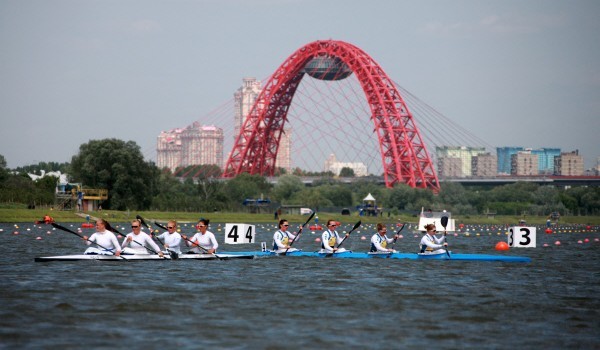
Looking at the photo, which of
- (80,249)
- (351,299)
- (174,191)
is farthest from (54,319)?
(174,191)

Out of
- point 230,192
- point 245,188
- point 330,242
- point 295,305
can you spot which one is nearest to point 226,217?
point 230,192

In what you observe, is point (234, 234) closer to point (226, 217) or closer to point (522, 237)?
point (522, 237)

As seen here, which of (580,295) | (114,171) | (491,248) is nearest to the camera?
(580,295)

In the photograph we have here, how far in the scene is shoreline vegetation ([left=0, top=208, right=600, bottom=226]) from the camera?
2936 inches

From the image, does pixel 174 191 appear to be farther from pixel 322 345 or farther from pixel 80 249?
pixel 322 345

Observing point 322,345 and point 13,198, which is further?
point 13,198

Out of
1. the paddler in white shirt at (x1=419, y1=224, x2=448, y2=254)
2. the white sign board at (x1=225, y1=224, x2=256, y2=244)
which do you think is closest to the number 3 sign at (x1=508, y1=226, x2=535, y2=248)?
the paddler in white shirt at (x1=419, y1=224, x2=448, y2=254)

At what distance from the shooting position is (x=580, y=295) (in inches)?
987

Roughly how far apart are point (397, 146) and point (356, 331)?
11525 cm

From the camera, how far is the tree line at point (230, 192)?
295 ft

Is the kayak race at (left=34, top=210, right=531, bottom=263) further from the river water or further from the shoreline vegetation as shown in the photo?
the shoreline vegetation

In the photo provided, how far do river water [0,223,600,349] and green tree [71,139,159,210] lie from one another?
54432 mm

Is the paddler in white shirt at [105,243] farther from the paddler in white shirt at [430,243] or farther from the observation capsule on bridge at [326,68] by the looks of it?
the observation capsule on bridge at [326,68]

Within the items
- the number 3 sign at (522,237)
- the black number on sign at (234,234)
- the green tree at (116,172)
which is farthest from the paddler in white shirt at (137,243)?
the green tree at (116,172)
